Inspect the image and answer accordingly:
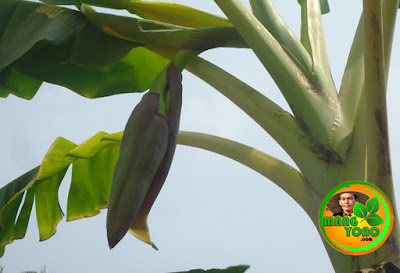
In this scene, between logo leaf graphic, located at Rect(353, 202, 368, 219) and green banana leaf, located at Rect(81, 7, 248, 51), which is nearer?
logo leaf graphic, located at Rect(353, 202, 368, 219)

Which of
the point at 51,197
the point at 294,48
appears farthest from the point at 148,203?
the point at 51,197

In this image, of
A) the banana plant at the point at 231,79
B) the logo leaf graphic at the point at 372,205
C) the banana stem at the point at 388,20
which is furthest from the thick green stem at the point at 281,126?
the banana stem at the point at 388,20

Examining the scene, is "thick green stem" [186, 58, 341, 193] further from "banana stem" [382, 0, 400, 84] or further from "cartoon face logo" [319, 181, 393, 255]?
"banana stem" [382, 0, 400, 84]

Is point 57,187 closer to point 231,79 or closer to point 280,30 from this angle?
point 231,79

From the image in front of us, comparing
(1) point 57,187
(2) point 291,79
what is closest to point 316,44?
(2) point 291,79

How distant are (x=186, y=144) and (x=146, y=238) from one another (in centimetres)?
42

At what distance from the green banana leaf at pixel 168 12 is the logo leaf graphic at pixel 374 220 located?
78 centimetres

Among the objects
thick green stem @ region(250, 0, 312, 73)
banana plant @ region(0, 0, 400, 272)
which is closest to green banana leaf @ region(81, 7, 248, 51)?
banana plant @ region(0, 0, 400, 272)

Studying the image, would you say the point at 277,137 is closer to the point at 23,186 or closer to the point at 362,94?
the point at 362,94

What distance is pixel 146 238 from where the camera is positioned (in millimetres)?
1161

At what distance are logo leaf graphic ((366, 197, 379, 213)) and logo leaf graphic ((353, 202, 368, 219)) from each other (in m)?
0.01

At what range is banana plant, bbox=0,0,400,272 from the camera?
3.28ft

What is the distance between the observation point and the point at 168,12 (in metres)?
1.48

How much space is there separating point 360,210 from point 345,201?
1.7 inches
